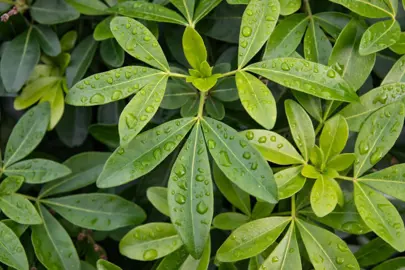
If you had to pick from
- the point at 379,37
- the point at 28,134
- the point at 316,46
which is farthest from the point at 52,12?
the point at 379,37

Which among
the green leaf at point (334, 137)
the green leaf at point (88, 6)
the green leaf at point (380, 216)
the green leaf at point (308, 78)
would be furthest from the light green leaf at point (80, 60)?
the green leaf at point (380, 216)

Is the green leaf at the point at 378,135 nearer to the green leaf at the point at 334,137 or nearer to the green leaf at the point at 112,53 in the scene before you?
the green leaf at the point at 334,137

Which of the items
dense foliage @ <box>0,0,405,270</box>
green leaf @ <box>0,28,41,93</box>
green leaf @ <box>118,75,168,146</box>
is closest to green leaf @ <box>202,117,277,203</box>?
dense foliage @ <box>0,0,405,270</box>

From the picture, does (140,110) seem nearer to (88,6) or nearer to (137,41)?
(137,41)

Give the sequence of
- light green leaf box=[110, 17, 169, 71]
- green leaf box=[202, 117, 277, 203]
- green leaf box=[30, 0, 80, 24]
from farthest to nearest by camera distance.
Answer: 1. green leaf box=[30, 0, 80, 24]
2. light green leaf box=[110, 17, 169, 71]
3. green leaf box=[202, 117, 277, 203]

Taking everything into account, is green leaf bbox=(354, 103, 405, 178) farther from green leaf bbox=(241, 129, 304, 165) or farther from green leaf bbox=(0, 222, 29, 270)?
green leaf bbox=(0, 222, 29, 270)

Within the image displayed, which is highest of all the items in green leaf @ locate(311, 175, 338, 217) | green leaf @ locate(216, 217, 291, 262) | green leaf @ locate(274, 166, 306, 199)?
green leaf @ locate(274, 166, 306, 199)

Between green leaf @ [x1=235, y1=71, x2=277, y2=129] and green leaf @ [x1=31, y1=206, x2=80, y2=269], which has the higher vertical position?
green leaf @ [x1=235, y1=71, x2=277, y2=129]
